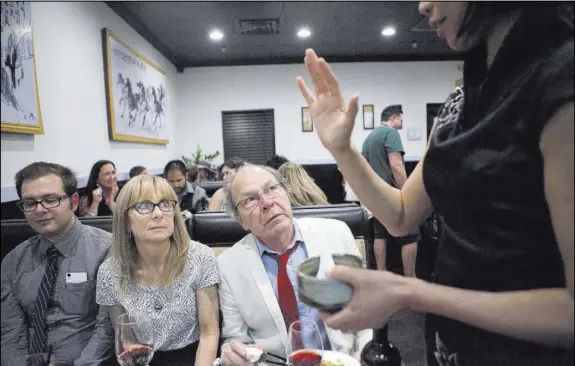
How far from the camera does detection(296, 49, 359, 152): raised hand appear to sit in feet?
2.67

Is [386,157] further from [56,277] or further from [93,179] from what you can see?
[56,277]

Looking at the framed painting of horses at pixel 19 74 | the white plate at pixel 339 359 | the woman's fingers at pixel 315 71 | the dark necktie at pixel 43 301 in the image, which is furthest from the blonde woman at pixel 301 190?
the framed painting of horses at pixel 19 74

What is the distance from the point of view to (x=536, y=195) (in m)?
0.58

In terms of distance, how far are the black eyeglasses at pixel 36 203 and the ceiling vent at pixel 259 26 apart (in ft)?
14.1

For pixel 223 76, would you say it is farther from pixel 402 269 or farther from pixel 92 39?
pixel 402 269

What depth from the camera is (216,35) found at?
5973 millimetres

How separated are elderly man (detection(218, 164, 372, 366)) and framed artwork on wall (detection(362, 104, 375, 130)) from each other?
6.59 metres

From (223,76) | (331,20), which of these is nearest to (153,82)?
(223,76)

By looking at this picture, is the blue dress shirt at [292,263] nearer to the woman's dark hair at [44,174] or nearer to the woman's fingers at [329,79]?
the woman's fingers at [329,79]

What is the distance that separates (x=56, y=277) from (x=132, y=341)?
79 centimetres

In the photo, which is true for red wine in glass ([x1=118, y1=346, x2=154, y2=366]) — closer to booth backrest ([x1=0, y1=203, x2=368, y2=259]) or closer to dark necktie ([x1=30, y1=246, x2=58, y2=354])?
dark necktie ([x1=30, y1=246, x2=58, y2=354])

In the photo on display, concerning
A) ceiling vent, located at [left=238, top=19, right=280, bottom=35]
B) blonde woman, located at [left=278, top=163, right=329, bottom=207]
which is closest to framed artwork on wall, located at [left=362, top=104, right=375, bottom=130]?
ceiling vent, located at [left=238, top=19, right=280, bottom=35]

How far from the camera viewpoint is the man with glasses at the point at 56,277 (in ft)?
5.47

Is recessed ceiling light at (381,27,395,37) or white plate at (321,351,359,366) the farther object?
recessed ceiling light at (381,27,395,37)
